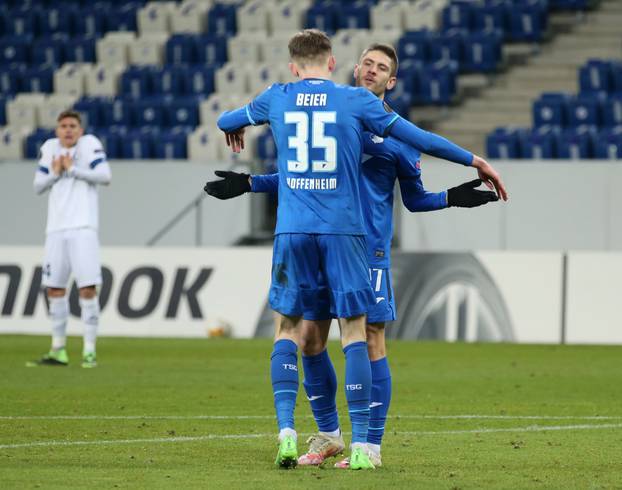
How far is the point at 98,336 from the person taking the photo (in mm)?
17750

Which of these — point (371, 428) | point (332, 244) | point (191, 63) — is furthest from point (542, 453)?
point (191, 63)

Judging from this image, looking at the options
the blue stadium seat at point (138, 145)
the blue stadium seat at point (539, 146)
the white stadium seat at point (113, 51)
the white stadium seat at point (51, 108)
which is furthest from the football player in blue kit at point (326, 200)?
the white stadium seat at point (113, 51)

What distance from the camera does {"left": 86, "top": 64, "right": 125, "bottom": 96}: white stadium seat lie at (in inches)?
1043

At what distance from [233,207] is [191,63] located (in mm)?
7459

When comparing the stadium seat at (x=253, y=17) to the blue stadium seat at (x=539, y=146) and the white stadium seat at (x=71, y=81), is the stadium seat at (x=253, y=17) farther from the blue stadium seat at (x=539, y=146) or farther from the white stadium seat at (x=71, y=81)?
the blue stadium seat at (x=539, y=146)

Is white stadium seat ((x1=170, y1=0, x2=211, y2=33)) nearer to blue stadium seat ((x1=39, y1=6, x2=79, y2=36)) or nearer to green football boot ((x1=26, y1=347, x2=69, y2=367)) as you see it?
blue stadium seat ((x1=39, y1=6, x2=79, y2=36))

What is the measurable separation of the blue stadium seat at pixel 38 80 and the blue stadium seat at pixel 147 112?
2.62 meters

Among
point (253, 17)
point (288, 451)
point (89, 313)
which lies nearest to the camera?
point (288, 451)

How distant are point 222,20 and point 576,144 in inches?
353

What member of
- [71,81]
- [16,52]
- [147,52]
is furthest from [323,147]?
[16,52]

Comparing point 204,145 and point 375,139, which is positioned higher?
point 375,139

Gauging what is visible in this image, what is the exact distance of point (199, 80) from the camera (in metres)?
25.8

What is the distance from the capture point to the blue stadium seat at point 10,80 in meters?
27.1

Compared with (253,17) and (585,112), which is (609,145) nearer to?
(585,112)
